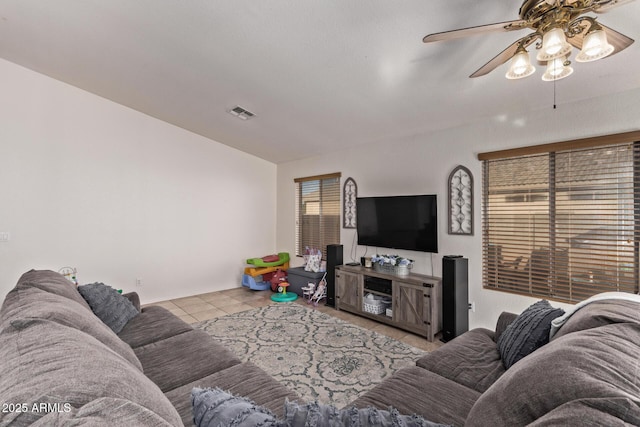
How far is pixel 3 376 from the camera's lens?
0.73 metres

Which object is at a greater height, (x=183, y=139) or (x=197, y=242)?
(x=183, y=139)

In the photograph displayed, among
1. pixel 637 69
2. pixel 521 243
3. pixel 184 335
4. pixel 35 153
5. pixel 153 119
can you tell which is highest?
pixel 153 119

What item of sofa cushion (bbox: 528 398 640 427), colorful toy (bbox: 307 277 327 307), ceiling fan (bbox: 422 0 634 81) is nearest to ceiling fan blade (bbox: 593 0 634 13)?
Answer: ceiling fan (bbox: 422 0 634 81)

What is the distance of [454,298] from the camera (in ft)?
10.3

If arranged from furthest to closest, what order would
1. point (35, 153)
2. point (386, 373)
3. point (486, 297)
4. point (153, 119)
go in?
point (153, 119) → point (35, 153) → point (486, 297) → point (386, 373)

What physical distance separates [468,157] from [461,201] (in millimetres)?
515

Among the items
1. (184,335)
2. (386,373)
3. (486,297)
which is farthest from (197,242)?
(486,297)

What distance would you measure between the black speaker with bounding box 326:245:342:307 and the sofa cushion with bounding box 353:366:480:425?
277 centimetres

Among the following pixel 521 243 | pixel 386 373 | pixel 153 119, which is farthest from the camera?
pixel 153 119

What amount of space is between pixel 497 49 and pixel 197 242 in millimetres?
4910

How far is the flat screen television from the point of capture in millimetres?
3604

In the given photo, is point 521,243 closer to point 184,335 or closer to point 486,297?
point 486,297

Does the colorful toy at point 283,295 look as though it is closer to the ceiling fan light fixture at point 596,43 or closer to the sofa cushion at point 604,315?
the sofa cushion at point 604,315

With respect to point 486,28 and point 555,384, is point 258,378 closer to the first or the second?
point 555,384
